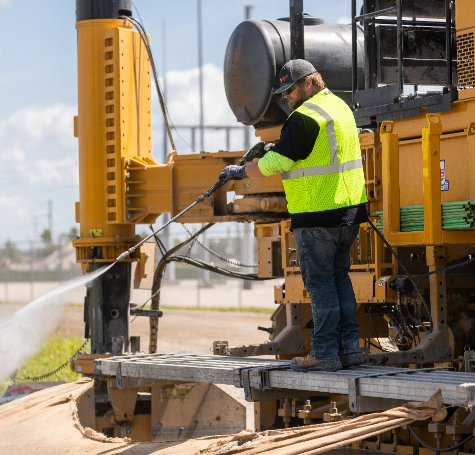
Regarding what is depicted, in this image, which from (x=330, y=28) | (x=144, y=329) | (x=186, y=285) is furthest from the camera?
(x=186, y=285)

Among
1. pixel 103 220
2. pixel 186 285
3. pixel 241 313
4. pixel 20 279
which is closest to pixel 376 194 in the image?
pixel 103 220

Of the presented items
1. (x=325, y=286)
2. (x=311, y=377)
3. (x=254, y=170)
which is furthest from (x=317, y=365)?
(x=254, y=170)

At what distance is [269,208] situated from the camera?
32.2 ft

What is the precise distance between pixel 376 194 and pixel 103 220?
3.91m

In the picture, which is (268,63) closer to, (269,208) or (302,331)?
(269,208)

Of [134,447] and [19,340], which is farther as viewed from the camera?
[19,340]

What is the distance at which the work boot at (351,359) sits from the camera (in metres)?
6.55

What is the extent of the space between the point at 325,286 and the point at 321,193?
2.21 ft

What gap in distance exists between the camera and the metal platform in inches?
218

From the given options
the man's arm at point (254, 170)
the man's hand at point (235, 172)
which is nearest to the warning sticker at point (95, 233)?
the man's hand at point (235, 172)

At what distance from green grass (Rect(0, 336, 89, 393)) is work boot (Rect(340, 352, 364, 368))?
880 centimetres

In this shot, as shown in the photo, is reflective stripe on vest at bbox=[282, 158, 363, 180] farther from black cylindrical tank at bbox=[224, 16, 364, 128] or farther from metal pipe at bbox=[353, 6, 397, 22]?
black cylindrical tank at bbox=[224, 16, 364, 128]

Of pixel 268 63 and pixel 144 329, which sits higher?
pixel 268 63

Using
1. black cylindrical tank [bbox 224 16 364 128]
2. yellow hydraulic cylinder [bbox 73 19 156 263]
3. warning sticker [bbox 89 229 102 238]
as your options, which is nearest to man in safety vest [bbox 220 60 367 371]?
black cylindrical tank [bbox 224 16 364 128]
